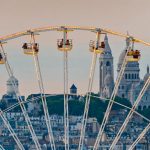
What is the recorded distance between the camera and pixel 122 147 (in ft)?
412

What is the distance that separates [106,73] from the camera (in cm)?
16075

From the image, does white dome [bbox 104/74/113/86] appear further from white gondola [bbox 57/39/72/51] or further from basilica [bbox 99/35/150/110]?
white gondola [bbox 57/39/72/51]

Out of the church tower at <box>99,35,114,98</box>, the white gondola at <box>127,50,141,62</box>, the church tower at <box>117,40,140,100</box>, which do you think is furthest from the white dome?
the white gondola at <box>127,50,141,62</box>

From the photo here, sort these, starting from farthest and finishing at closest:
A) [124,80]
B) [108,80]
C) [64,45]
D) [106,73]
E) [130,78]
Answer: [130,78] → [124,80] → [106,73] → [108,80] → [64,45]

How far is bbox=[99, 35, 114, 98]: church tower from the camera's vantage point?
496ft

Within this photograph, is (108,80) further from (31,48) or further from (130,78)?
(31,48)

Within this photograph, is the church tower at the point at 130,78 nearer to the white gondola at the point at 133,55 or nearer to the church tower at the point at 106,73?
the church tower at the point at 106,73

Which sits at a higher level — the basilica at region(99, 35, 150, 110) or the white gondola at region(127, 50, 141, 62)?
the basilica at region(99, 35, 150, 110)

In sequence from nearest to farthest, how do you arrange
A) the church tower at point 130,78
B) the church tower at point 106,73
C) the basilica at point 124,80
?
the church tower at point 106,73 < the basilica at point 124,80 < the church tower at point 130,78

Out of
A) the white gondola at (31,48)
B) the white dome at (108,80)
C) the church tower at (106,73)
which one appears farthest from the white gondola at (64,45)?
the white dome at (108,80)

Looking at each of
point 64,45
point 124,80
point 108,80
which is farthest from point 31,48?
point 124,80

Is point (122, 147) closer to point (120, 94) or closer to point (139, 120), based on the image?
→ point (139, 120)

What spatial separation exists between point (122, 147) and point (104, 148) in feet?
11.4

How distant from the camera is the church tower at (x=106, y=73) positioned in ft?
496
